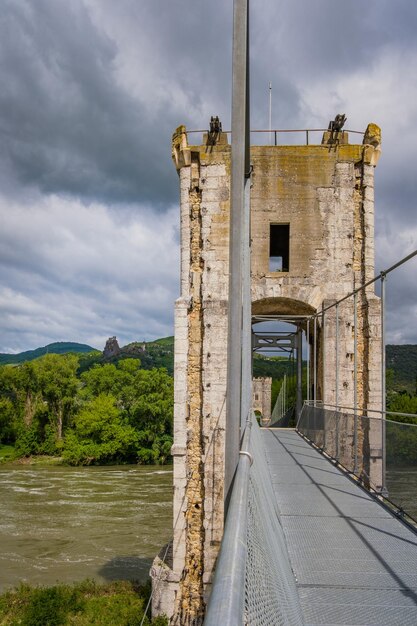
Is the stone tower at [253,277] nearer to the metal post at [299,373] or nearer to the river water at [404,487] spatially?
the metal post at [299,373]

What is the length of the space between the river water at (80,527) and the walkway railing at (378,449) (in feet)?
35.7

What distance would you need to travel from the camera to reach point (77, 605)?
13984mm

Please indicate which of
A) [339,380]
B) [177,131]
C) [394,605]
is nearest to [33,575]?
[339,380]

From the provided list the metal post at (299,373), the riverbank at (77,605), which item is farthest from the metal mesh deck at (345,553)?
the metal post at (299,373)

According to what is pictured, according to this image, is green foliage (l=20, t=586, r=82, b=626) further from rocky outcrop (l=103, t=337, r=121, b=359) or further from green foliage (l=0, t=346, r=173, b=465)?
rocky outcrop (l=103, t=337, r=121, b=359)

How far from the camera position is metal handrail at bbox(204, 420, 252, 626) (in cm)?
121

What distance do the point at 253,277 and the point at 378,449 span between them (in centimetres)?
611

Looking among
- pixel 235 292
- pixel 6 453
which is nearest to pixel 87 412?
pixel 6 453

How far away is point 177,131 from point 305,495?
27.9 feet

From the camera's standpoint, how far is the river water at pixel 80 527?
59.7 ft

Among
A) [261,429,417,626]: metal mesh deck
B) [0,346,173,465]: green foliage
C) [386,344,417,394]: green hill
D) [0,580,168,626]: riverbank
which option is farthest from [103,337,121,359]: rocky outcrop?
[261,429,417,626]: metal mesh deck

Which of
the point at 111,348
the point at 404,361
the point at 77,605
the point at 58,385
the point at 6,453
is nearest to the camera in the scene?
the point at 77,605

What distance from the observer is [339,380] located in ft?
37.8

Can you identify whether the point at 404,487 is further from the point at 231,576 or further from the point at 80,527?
the point at 80,527
